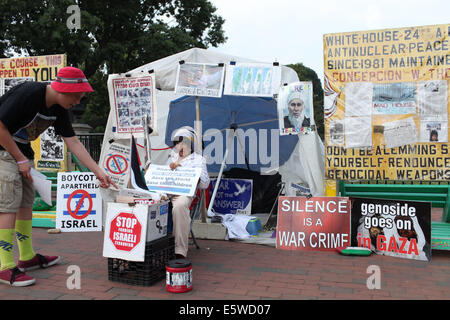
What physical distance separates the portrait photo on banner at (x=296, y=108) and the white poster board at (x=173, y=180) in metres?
1.48

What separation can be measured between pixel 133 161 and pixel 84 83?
1.06 m

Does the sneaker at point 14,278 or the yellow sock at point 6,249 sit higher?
the yellow sock at point 6,249

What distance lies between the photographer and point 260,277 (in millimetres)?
3641

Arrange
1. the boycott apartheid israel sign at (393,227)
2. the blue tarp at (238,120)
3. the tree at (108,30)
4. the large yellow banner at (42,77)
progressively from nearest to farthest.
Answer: the boycott apartheid israel sign at (393,227) → the large yellow banner at (42,77) → the blue tarp at (238,120) → the tree at (108,30)

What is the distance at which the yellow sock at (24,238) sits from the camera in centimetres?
374

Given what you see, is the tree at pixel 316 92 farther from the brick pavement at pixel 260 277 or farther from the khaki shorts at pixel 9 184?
the khaki shorts at pixel 9 184

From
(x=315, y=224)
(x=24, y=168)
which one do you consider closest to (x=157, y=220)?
(x=24, y=168)

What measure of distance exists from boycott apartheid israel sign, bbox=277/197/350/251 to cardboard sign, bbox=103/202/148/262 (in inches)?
79.5

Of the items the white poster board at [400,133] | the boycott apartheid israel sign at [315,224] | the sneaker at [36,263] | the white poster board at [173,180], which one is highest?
the white poster board at [400,133]

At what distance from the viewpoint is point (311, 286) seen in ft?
11.1

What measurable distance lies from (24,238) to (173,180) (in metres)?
1.59

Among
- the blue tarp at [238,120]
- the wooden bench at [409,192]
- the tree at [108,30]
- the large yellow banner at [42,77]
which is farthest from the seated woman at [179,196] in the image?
the tree at [108,30]

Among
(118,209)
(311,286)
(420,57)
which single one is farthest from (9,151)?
(420,57)

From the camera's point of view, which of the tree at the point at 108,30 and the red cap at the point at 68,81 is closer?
the red cap at the point at 68,81
